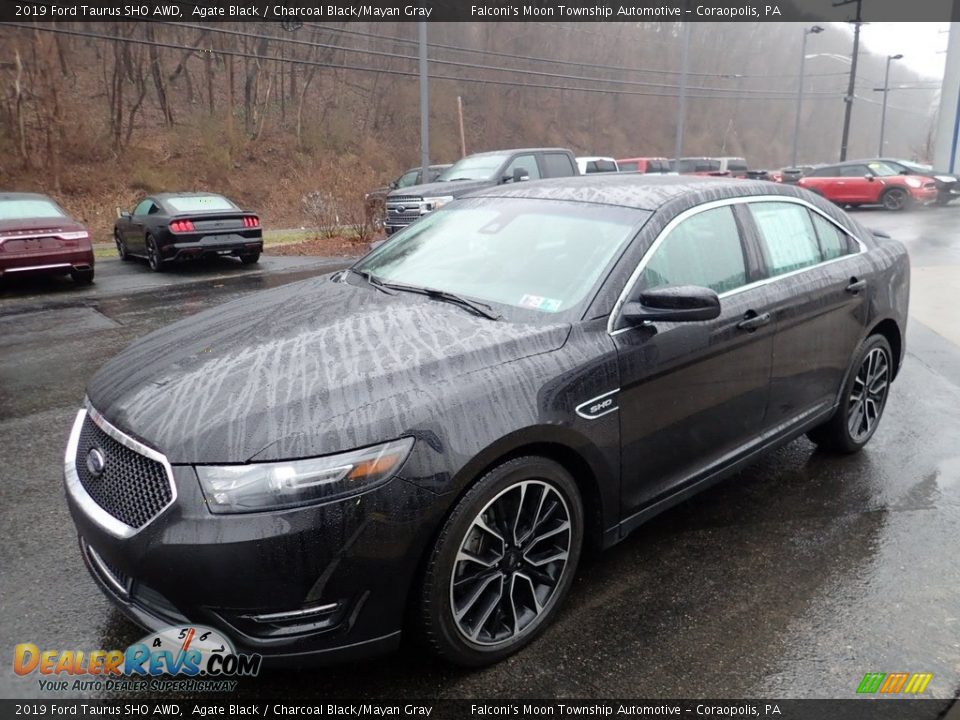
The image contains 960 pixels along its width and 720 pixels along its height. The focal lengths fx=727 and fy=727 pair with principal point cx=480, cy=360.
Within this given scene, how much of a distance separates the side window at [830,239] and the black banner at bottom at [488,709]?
2.49 metres

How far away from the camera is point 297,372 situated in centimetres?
253

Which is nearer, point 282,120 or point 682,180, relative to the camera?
point 682,180

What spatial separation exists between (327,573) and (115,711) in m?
0.96

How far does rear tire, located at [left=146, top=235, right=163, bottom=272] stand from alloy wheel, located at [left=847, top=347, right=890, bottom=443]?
11.9 meters

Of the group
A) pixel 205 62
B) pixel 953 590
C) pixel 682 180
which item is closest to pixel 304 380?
pixel 682 180

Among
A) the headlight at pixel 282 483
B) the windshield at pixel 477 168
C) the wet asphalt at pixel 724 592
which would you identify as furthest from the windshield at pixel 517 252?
the windshield at pixel 477 168

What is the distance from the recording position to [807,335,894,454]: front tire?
4270mm

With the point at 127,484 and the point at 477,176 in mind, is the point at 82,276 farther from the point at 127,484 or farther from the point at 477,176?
the point at 127,484

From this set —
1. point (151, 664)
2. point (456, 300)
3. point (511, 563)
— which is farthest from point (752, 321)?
point (151, 664)

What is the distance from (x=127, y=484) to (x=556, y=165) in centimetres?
1336

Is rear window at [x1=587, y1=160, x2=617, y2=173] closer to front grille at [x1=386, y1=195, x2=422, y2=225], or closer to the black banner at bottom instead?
front grille at [x1=386, y1=195, x2=422, y2=225]

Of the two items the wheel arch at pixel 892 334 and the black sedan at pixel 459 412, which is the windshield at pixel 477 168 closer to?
Answer: the wheel arch at pixel 892 334

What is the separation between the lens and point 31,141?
2734 centimetres

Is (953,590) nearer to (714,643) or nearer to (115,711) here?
(714,643)
